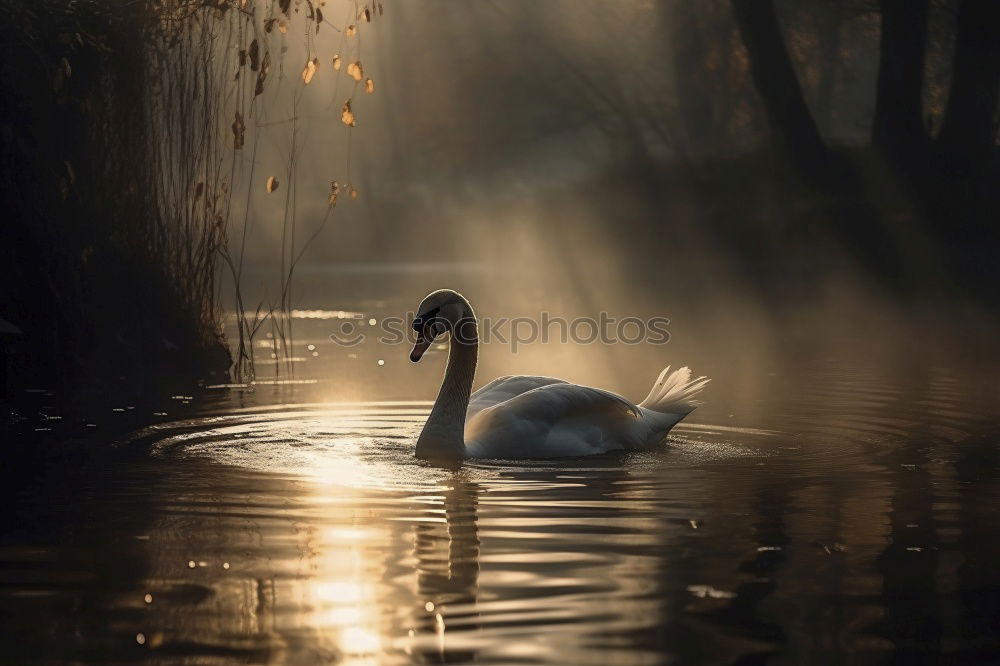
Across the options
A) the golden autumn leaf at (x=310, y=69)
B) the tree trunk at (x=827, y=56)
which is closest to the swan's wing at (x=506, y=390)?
the golden autumn leaf at (x=310, y=69)

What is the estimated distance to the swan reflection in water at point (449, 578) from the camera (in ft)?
16.1

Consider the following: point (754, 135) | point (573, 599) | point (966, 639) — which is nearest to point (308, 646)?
point (573, 599)

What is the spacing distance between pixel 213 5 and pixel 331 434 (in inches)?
196

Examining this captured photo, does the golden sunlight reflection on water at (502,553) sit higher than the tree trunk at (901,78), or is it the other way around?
the tree trunk at (901,78)

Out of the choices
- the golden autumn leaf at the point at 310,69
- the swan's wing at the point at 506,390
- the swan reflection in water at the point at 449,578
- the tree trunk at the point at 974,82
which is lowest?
the swan reflection in water at the point at 449,578

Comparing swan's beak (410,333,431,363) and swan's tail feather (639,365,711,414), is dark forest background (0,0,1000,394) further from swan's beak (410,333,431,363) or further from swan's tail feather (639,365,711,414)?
swan's tail feather (639,365,711,414)

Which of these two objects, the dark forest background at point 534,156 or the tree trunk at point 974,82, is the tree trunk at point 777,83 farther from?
the tree trunk at point 974,82

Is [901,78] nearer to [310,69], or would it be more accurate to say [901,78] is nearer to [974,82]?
[974,82]

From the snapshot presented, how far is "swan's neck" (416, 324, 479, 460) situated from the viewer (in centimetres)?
916

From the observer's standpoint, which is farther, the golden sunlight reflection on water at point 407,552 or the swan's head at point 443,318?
the swan's head at point 443,318

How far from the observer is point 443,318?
9.77 metres

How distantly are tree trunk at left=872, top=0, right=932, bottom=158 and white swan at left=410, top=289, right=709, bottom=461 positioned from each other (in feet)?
49.7

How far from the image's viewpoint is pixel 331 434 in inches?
404

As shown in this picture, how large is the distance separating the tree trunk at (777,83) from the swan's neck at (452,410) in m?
15.7
